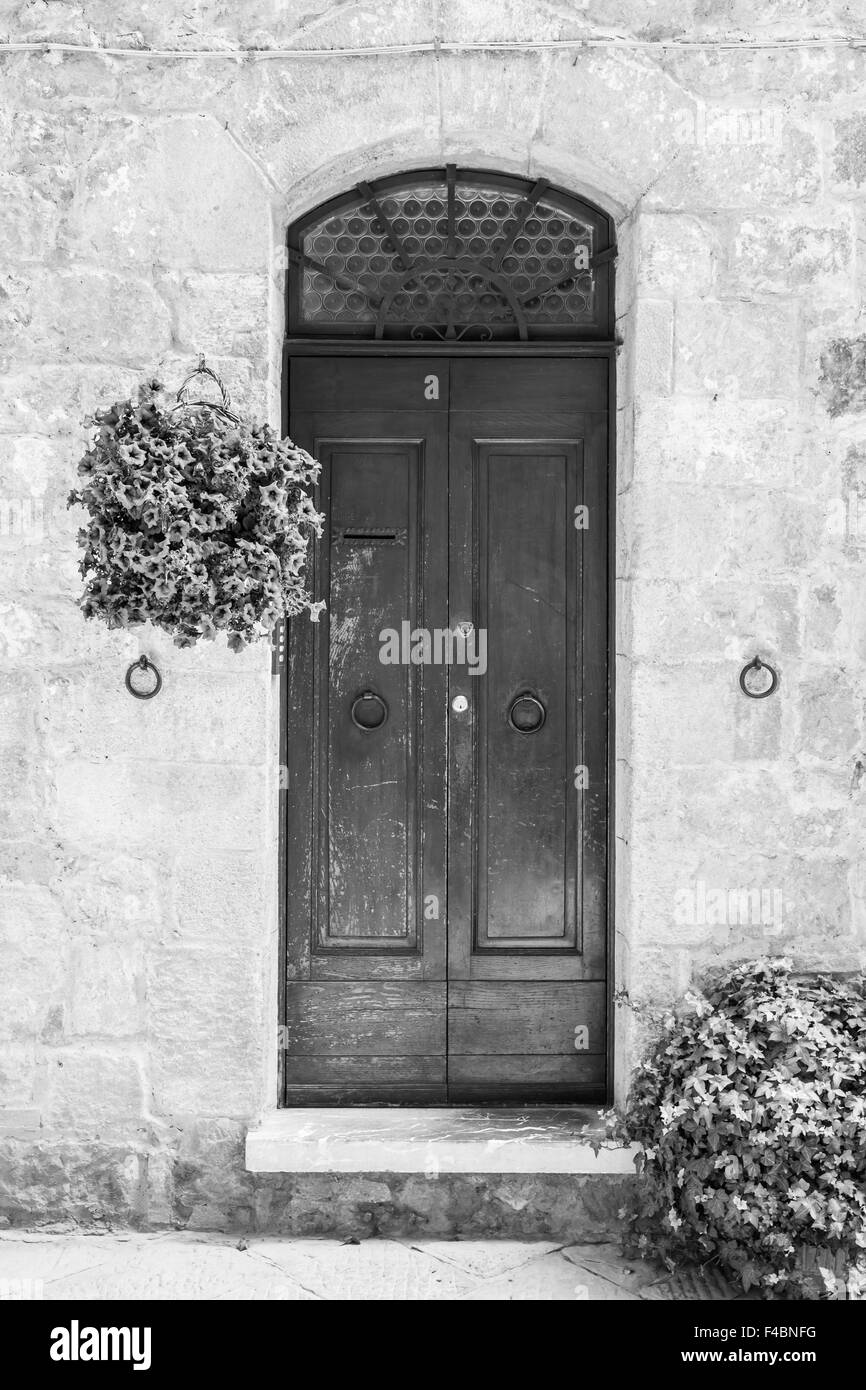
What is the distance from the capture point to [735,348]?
10.4 ft

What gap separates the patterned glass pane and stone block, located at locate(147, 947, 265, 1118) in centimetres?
194

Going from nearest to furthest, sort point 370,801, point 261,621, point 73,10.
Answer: point 261,621 < point 73,10 < point 370,801

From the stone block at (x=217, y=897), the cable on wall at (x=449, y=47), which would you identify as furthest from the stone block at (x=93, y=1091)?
the cable on wall at (x=449, y=47)

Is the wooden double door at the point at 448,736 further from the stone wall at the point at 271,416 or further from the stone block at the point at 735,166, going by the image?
the stone block at the point at 735,166

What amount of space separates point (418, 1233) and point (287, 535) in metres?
2.00

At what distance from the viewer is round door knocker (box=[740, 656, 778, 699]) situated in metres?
3.17

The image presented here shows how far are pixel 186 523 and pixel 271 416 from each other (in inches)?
32.1

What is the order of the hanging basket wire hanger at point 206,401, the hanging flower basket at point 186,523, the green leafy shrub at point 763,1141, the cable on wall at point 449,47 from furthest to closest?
1. the cable on wall at point 449,47
2. the hanging basket wire hanger at point 206,401
3. the green leafy shrub at point 763,1141
4. the hanging flower basket at point 186,523

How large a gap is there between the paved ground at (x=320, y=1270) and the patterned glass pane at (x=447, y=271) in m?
2.66

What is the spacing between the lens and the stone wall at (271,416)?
312 cm

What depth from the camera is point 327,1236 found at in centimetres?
316
